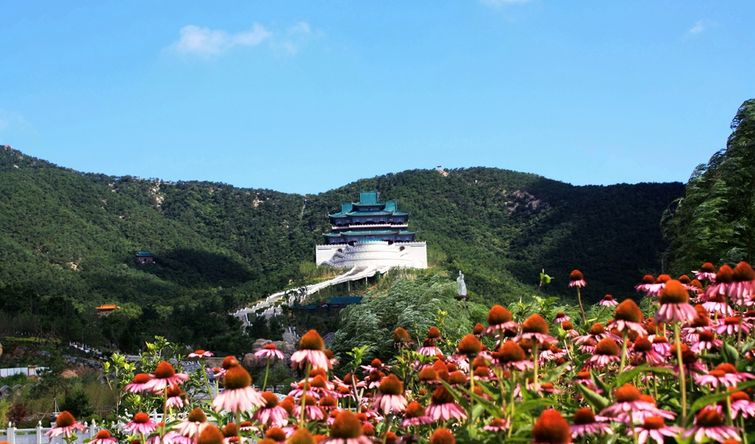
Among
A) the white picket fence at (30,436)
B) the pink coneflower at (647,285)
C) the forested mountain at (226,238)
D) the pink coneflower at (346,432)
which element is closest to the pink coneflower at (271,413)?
the pink coneflower at (346,432)

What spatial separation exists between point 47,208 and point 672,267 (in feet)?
242

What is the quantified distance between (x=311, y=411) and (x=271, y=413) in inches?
10.1

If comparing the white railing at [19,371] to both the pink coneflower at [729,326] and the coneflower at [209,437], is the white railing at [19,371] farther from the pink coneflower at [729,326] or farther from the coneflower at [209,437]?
the coneflower at [209,437]

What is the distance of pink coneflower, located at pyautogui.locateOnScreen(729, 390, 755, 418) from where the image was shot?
12.8 feet

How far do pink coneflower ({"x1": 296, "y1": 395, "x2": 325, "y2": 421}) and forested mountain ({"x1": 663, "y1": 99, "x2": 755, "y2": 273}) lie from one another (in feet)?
59.1

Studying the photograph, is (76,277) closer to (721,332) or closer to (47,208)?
(47,208)

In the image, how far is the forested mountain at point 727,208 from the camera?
22.2 meters

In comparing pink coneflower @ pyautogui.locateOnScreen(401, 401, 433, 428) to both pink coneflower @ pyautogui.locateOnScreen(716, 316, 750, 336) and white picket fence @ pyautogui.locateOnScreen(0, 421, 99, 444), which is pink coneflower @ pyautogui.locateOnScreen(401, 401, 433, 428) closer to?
pink coneflower @ pyautogui.locateOnScreen(716, 316, 750, 336)

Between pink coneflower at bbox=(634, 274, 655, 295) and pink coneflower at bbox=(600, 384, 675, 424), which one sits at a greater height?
pink coneflower at bbox=(634, 274, 655, 295)

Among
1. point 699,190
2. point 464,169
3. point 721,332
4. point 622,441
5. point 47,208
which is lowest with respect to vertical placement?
point 622,441

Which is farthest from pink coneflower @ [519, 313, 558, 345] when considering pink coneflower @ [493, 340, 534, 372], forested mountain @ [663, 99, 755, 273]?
forested mountain @ [663, 99, 755, 273]

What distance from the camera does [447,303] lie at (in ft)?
58.5

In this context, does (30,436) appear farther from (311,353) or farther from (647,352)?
(647,352)

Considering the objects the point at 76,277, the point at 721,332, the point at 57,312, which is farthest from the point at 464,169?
the point at 721,332
